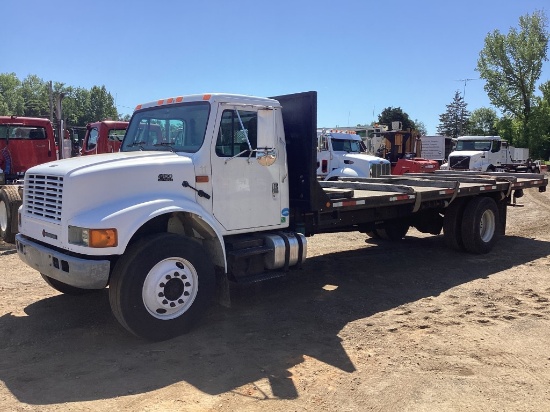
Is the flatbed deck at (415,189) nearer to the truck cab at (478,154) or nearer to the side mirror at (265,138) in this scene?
the side mirror at (265,138)

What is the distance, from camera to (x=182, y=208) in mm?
4898

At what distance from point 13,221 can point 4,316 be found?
5.66ft

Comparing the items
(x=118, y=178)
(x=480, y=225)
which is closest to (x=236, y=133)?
(x=118, y=178)

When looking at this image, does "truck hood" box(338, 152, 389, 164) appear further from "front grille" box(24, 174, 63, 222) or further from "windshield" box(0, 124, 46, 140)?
"front grille" box(24, 174, 63, 222)

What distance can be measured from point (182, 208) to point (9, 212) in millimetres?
3439

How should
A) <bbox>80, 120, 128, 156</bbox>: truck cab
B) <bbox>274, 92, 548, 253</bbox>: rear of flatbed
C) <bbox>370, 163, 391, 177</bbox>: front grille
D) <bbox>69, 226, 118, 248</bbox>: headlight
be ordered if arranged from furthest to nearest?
<bbox>80, 120, 128, 156</bbox>: truck cab → <bbox>370, 163, 391, 177</bbox>: front grille → <bbox>274, 92, 548, 253</bbox>: rear of flatbed → <bbox>69, 226, 118, 248</bbox>: headlight

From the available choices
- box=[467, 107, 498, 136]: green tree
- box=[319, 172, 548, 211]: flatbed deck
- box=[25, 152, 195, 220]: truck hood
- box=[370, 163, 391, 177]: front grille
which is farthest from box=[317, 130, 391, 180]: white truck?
box=[467, 107, 498, 136]: green tree

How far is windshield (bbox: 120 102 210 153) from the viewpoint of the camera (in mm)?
5430

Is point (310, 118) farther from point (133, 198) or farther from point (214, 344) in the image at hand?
point (214, 344)

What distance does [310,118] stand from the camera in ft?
20.0

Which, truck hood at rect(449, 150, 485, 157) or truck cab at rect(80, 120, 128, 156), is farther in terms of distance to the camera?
truck hood at rect(449, 150, 485, 157)

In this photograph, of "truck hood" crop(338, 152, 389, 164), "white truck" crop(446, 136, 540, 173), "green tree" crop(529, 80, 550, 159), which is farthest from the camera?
"green tree" crop(529, 80, 550, 159)

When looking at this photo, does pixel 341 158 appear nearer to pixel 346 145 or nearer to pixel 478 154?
pixel 346 145

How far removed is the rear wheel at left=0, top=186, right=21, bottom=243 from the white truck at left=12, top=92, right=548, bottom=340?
146 cm
